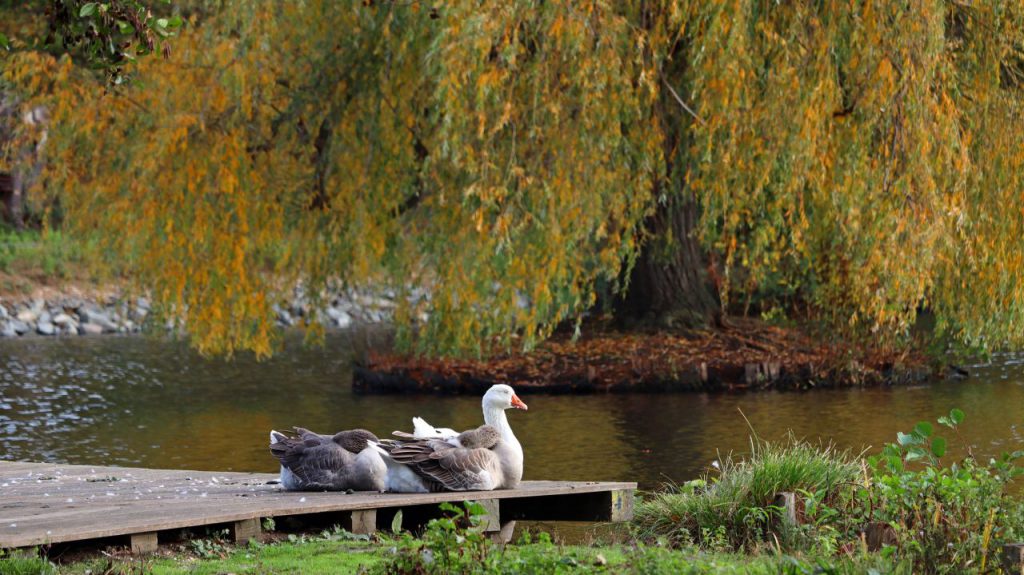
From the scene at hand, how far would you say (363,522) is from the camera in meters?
8.41

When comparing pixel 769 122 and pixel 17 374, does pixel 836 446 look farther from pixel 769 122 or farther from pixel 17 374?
pixel 17 374

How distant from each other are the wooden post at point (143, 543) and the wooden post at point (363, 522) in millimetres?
1294

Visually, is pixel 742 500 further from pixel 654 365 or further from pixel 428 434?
pixel 654 365

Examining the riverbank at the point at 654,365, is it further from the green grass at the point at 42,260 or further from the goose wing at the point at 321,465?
the green grass at the point at 42,260

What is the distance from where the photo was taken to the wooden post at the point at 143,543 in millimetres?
7418

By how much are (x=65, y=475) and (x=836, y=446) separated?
7.17m

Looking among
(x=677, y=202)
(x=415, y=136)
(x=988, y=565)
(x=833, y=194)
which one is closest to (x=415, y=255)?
(x=415, y=136)

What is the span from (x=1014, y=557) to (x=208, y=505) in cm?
449

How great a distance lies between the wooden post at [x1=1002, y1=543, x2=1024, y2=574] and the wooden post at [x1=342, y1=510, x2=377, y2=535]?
3785 millimetres

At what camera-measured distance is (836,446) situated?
13.6 meters

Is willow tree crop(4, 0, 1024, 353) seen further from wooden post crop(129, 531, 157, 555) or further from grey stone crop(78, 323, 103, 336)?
grey stone crop(78, 323, 103, 336)

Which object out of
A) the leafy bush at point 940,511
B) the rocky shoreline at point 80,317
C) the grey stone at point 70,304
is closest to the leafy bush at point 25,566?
the leafy bush at point 940,511

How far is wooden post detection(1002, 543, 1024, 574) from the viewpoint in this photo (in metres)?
5.88

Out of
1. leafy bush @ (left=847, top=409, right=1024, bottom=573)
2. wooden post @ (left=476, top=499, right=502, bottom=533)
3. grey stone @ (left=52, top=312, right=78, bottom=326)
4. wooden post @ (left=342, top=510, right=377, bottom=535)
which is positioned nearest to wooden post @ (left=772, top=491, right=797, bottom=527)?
leafy bush @ (left=847, top=409, right=1024, bottom=573)
